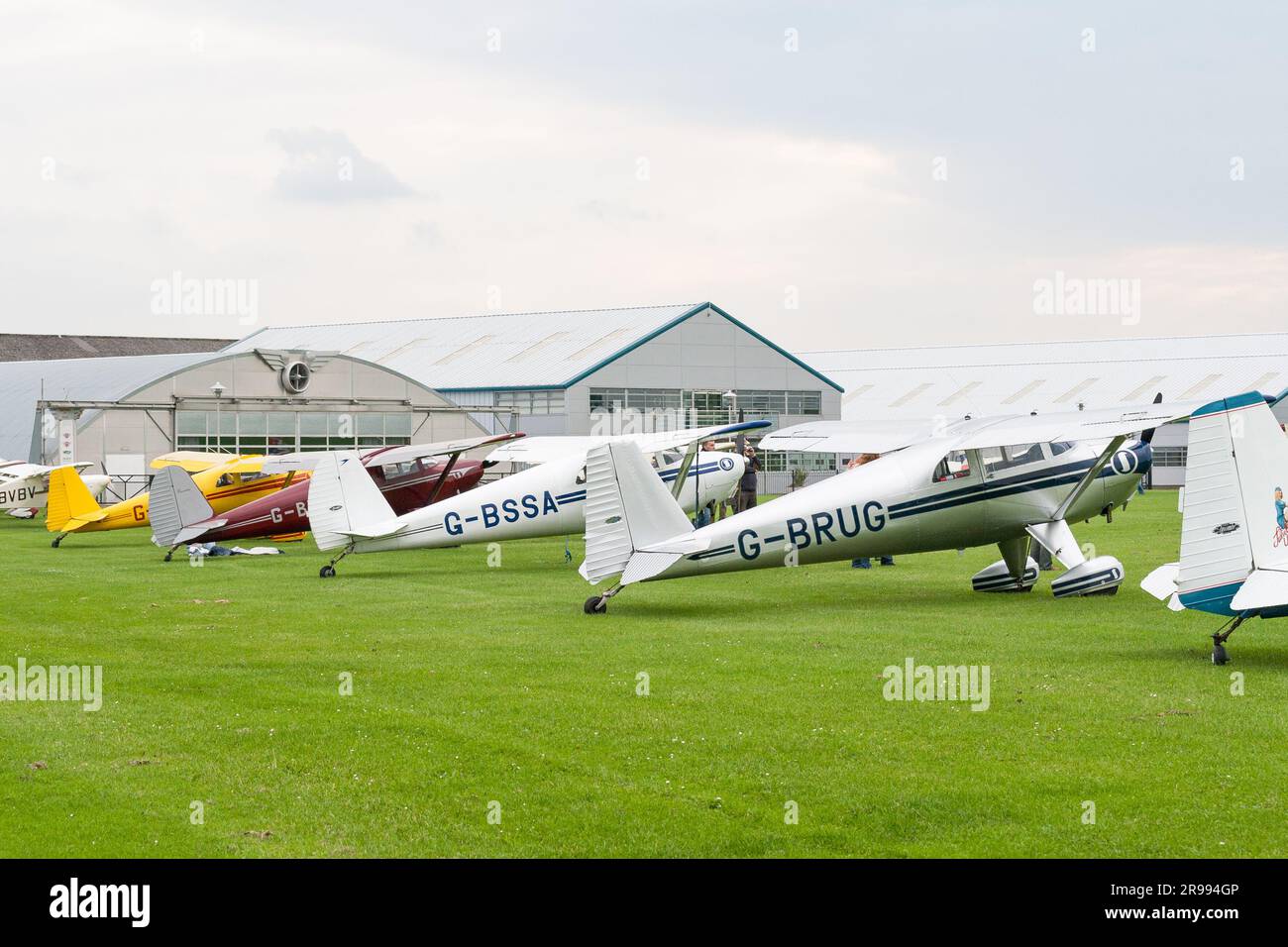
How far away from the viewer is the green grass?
7.18 metres

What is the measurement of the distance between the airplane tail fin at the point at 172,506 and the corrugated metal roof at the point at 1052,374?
48317mm

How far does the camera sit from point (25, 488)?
38219mm

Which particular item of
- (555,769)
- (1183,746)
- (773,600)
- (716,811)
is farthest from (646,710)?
(773,600)

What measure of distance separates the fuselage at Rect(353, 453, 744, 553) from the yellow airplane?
31.9ft

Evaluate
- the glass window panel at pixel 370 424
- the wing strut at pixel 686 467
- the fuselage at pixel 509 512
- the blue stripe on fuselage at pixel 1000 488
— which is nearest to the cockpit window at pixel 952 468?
the blue stripe on fuselage at pixel 1000 488

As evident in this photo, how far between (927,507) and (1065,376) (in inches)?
2273

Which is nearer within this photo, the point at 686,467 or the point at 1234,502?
the point at 1234,502

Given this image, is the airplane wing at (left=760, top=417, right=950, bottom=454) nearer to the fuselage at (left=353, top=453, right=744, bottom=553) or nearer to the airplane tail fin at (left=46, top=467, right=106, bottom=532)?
the fuselage at (left=353, top=453, right=744, bottom=553)

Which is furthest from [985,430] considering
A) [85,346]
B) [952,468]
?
[85,346]

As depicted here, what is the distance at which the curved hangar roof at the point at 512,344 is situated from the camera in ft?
180

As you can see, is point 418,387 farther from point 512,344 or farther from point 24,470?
point 24,470
